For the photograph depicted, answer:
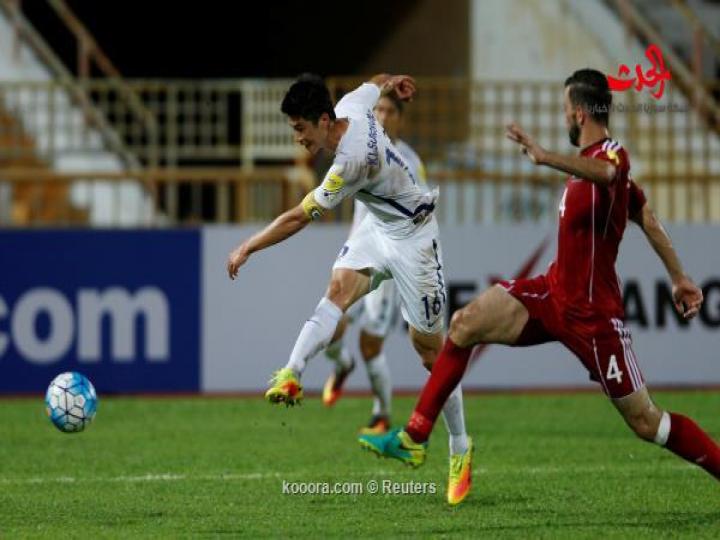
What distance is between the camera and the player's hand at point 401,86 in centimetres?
923

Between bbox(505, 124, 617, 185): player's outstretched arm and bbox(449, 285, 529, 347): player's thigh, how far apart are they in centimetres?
85

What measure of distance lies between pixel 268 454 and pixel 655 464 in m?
2.62

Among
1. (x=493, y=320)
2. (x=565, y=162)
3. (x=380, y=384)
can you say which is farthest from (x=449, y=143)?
(x=565, y=162)

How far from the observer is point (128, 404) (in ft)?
46.1

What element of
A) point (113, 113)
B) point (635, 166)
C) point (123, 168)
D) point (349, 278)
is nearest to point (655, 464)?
point (349, 278)

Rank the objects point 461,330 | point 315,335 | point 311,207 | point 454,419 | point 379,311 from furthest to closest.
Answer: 1. point 379,311
2. point 454,419
3. point 315,335
4. point 311,207
5. point 461,330

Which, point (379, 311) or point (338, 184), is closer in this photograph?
point (338, 184)

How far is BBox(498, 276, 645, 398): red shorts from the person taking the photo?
294 inches

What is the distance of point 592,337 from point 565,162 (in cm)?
95

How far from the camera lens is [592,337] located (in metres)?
7.51

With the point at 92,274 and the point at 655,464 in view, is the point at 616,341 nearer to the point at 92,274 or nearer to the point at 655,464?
the point at 655,464

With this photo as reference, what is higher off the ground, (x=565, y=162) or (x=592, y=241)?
(x=565, y=162)

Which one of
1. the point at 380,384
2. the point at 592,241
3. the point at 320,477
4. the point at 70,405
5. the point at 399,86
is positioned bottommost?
the point at 320,477

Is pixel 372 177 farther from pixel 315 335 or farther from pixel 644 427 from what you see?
pixel 644 427
